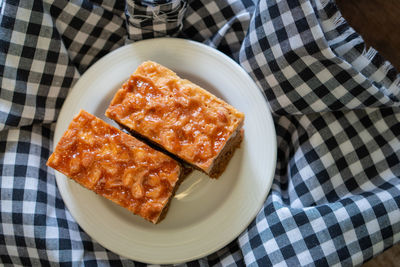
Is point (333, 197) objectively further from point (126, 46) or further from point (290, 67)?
point (126, 46)

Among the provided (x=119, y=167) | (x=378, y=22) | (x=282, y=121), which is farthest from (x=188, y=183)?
(x=378, y=22)

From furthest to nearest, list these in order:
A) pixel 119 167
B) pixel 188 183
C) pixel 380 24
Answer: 1. pixel 380 24
2. pixel 188 183
3. pixel 119 167

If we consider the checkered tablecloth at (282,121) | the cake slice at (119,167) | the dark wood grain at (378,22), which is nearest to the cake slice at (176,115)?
the cake slice at (119,167)

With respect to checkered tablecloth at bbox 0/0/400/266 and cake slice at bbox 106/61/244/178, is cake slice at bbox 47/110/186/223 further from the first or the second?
checkered tablecloth at bbox 0/0/400/266

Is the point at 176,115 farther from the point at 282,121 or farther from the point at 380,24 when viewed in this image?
the point at 380,24

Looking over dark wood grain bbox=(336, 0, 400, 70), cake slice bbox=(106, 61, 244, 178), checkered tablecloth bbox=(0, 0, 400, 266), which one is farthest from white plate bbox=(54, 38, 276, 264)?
dark wood grain bbox=(336, 0, 400, 70)

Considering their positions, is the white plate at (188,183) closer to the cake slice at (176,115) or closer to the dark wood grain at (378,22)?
the cake slice at (176,115)

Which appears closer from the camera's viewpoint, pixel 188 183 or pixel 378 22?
pixel 188 183

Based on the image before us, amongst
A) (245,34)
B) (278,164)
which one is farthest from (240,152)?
(245,34)
